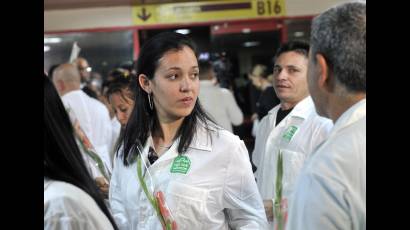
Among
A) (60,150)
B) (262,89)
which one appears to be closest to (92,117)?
(262,89)

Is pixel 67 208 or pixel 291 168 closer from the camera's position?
pixel 67 208

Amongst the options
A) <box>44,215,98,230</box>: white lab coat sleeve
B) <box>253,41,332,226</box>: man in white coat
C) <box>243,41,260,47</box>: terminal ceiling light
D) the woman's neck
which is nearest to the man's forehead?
<box>253,41,332,226</box>: man in white coat

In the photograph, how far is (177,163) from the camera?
5.32 feet

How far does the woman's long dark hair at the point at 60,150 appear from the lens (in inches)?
38.7

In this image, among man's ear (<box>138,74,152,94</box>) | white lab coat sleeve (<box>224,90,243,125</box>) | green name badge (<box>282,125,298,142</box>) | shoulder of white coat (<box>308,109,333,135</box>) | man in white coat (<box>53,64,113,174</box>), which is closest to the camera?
man's ear (<box>138,74,152,94</box>)

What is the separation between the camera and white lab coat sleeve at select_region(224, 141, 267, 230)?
1597 mm

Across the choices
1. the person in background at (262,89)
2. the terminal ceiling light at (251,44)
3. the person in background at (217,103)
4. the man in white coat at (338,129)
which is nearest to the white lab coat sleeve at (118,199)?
the man in white coat at (338,129)

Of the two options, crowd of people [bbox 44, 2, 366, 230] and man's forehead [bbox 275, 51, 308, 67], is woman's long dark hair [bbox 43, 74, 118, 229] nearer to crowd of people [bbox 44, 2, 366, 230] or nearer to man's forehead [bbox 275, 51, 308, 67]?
crowd of people [bbox 44, 2, 366, 230]

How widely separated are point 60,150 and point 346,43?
65 centimetres

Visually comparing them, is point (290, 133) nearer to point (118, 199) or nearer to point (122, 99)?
point (118, 199)

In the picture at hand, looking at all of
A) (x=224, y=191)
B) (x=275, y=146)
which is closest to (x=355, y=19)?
(x=224, y=191)

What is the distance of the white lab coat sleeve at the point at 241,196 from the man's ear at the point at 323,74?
26.5 inches
